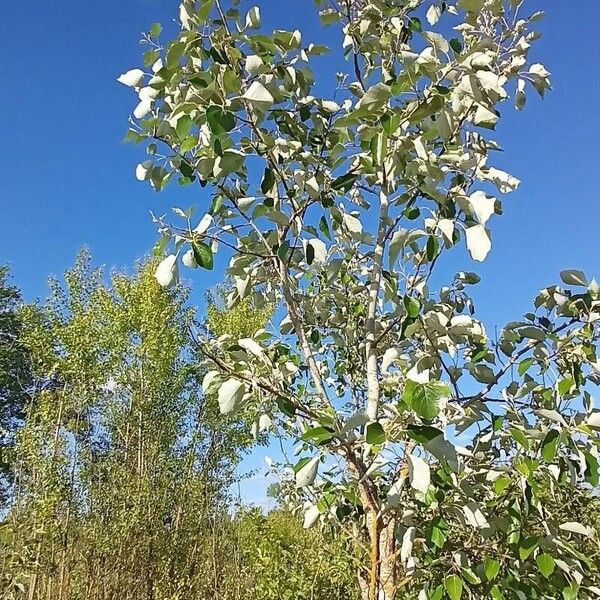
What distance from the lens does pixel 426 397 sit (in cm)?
81

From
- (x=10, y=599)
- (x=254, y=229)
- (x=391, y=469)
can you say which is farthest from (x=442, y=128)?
(x=10, y=599)

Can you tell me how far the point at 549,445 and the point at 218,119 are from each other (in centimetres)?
76

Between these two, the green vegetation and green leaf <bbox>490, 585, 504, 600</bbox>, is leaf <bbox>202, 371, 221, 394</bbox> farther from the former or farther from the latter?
green leaf <bbox>490, 585, 504, 600</bbox>

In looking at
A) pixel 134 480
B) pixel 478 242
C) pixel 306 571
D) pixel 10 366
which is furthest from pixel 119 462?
pixel 10 366

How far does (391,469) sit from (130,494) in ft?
19.5

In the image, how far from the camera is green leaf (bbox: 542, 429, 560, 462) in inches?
37.0

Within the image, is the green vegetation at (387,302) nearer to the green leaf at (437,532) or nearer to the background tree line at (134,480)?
the green leaf at (437,532)

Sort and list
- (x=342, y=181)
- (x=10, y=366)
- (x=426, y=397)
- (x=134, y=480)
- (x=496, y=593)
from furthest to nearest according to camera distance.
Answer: (x=10, y=366), (x=134, y=480), (x=342, y=181), (x=496, y=593), (x=426, y=397)

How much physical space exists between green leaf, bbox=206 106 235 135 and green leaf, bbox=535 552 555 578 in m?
0.92

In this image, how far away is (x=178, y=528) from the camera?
7.18 meters

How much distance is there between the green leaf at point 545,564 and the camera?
3.31 feet

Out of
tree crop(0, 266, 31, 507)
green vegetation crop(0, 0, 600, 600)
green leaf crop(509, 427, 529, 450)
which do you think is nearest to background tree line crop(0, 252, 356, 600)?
green vegetation crop(0, 0, 600, 600)

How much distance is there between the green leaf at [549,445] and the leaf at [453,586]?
286 millimetres

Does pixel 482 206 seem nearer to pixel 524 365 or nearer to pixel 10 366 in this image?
pixel 524 365
